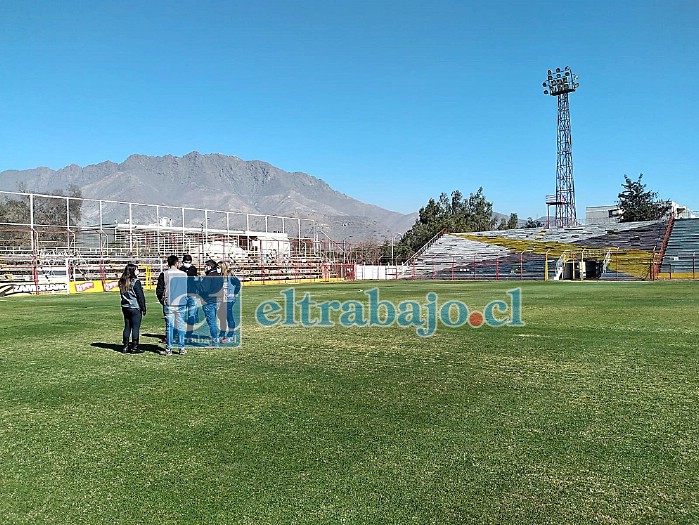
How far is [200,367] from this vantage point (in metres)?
8.66

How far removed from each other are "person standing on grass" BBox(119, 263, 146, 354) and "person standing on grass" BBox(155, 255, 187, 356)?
0.41 metres

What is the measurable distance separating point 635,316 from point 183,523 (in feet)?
46.4

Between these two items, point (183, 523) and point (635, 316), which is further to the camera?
point (635, 316)

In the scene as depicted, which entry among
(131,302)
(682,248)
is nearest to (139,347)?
(131,302)

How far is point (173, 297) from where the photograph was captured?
383 inches

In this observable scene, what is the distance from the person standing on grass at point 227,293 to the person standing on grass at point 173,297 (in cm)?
85

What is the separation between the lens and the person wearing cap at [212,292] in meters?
10.4

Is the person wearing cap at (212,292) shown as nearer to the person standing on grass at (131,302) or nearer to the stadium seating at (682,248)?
the person standing on grass at (131,302)

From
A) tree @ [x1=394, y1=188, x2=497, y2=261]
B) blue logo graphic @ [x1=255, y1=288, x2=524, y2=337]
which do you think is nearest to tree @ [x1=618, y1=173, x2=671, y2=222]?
tree @ [x1=394, y1=188, x2=497, y2=261]

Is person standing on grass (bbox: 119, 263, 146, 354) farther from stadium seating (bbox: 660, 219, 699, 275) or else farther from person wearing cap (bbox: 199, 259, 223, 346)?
stadium seating (bbox: 660, 219, 699, 275)

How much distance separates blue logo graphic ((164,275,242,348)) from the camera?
977 cm

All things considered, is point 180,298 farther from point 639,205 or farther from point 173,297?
point 639,205

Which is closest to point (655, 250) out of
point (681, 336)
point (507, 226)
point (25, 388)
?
point (507, 226)

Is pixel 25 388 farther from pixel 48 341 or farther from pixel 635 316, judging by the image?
pixel 635 316
